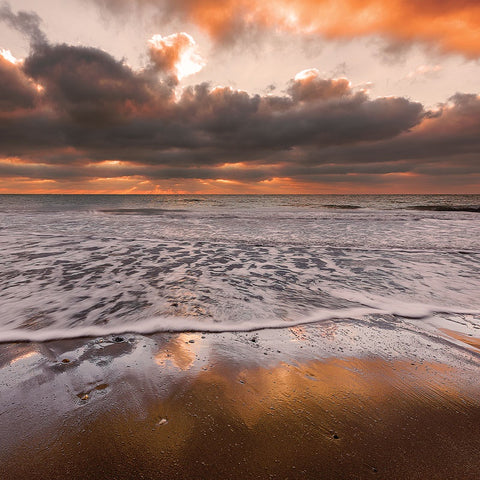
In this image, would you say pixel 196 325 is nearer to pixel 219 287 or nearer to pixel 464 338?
pixel 219 287

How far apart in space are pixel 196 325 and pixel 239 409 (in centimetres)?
182

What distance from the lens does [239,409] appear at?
7.33 feet

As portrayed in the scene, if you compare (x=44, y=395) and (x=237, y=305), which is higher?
(x=44, y=395)

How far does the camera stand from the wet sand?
173 centimetres

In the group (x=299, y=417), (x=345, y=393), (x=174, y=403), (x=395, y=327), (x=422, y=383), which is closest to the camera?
(x=299, y=417)

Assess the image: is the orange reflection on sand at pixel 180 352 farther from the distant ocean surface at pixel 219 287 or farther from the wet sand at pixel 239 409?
the distant ocean surface at pixel 219 287

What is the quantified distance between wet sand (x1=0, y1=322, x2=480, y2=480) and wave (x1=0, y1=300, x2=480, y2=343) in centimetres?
24

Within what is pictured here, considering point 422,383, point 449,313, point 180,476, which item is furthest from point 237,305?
point 449,313

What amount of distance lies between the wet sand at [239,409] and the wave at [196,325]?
0.24 m

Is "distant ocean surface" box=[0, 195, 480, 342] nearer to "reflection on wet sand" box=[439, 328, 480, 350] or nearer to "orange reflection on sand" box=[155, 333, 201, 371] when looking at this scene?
"orange reflection on sand" box=[155, 333, 201, 371]

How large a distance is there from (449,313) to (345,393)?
336 cm

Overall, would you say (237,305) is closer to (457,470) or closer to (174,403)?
(174,403)

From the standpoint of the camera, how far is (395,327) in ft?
13.0

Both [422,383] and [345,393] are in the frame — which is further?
[422,383]
